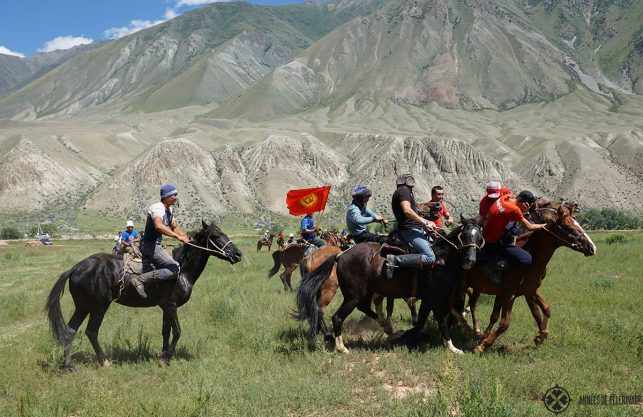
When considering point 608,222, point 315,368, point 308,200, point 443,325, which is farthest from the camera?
point 608,222

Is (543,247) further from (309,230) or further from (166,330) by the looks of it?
(309,230)

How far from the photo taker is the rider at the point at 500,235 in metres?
8.63

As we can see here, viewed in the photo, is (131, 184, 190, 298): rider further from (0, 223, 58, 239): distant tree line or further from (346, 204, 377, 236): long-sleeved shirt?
(0, 223, 58, 239): distant tree line

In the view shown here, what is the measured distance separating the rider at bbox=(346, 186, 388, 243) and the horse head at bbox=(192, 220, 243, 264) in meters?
2.54

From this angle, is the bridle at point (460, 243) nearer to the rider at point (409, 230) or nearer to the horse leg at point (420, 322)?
the rider at point (409, 230)

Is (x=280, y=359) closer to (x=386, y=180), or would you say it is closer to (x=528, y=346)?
(x=528, y=346)

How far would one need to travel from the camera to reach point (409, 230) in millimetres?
9297

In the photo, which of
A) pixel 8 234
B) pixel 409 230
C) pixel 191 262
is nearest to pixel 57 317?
pixel 191 262

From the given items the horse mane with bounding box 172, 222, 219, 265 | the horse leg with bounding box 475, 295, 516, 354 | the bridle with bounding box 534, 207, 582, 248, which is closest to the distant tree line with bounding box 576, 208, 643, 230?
the bridle with bounding box 534, 207, 582, 248

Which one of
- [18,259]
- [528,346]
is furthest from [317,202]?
[18,259]

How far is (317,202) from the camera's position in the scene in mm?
13977

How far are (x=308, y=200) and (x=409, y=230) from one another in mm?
5473

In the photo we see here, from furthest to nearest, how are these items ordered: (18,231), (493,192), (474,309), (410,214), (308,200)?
1. (18,231)
2. (308,200)
3. (474,309)
4. (493,192)
5. (410,214)

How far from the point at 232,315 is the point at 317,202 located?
13.6ft
